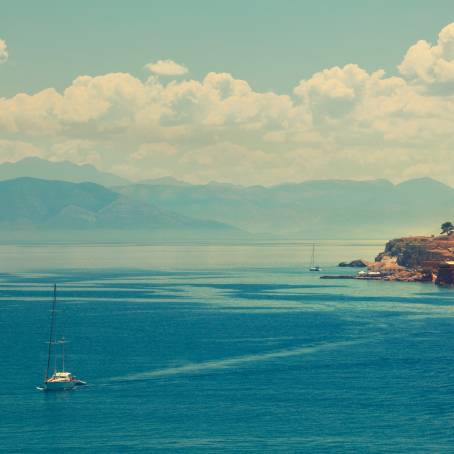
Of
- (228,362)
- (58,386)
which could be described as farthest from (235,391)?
(58,386)

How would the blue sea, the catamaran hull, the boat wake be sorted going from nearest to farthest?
the blue sea
the catamaran hull
the boat wake

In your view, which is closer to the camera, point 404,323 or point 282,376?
point 282,376

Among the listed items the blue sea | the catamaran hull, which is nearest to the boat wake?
the blue sea

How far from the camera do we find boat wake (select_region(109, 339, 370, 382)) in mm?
125250

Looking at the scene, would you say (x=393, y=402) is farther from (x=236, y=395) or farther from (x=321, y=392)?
(x=236, y=395)

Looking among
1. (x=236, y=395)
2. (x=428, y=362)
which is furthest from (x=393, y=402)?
(x=428, y=362)

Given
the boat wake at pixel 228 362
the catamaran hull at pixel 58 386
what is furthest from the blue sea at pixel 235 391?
the catamaran hull at pixel 58 386

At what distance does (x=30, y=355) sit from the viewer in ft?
469

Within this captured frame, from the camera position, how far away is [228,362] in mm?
136250

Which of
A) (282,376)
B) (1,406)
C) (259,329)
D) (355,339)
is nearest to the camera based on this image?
(1,406)

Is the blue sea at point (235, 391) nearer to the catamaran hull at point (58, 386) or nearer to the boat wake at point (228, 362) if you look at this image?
the boat wake at point (228, 362)

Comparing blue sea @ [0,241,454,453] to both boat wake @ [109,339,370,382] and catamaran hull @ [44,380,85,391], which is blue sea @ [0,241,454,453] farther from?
catamaran hull @ [44,380,85,391]

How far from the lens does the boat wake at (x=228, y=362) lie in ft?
411

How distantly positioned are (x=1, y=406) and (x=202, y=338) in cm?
5829
